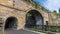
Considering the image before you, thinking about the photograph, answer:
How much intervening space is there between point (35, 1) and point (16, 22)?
3.76 m

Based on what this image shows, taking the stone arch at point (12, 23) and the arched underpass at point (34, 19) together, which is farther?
the arched underpass at point (34, 19)

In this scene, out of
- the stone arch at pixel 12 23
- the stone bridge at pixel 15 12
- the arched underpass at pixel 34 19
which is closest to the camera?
the stone bridge at pixel 15 12

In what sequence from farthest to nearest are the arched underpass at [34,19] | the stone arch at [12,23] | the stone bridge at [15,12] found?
the arched underpass at [34,19]
the stone arch at [12,23]
the stone bridge at [15,12]

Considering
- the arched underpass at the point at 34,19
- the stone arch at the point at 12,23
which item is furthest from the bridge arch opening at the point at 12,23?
the arched underpass at the point at 34,19

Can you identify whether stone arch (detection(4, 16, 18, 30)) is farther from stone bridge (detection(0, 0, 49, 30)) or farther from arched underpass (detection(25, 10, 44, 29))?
arched underpass (detection(25, 10, 44, 29))

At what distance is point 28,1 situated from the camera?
15.8m

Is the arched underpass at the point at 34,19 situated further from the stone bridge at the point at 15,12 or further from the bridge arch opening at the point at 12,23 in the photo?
the bridge arch opening at the point at 12,23

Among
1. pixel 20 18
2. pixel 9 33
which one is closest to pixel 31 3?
pixel 20 18

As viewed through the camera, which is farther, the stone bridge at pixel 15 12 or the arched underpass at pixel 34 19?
the arched underpass at pixel 34 19

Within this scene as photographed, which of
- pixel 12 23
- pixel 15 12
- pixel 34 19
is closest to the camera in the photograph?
pixel 15 12

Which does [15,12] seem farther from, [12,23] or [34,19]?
[34,19]

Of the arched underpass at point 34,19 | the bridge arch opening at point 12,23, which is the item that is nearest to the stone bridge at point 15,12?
the bridge arch opening at point 12,23

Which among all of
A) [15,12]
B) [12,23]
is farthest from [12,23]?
[15,12]

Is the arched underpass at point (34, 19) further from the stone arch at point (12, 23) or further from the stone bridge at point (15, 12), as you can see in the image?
the stone arch at point (12, 23)
